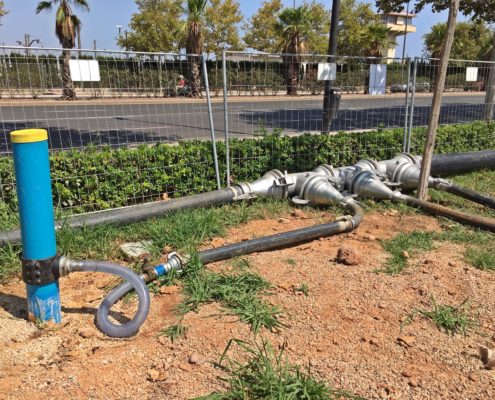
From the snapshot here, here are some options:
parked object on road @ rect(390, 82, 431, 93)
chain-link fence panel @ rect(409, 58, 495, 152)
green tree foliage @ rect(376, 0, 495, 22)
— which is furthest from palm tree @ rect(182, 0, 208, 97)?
parked object on road @ rect(390, 82, 431, 93)

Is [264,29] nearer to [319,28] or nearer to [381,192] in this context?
[319,28]

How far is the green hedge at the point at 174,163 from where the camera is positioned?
5.05m

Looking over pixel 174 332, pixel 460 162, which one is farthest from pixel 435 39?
pixel 174 332

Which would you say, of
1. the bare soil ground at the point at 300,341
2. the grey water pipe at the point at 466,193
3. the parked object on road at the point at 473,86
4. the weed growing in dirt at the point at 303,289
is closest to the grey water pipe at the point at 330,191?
the bare soil ground at the point at 300,341

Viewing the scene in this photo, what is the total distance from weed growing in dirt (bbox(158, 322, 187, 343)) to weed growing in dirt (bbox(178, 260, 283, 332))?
0.23 m

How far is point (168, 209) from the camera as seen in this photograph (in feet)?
16.2

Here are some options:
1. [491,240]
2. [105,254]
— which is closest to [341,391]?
[105,254]

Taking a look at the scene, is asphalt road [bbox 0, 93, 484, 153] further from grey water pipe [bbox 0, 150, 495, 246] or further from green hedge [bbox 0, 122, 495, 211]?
grey water pipe [bbox 0, 150, 495, 246]

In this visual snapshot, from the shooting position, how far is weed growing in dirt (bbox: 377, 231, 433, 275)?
3924mm

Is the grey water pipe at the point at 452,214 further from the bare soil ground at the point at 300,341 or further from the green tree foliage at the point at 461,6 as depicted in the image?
the green tree foliage at the point at 461,6

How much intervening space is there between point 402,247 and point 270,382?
2536 mm

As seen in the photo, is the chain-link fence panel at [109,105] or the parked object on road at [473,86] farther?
the parked object on road at [473,86]

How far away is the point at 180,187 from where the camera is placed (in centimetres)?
579

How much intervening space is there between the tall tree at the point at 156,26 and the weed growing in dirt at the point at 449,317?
35611 mm
